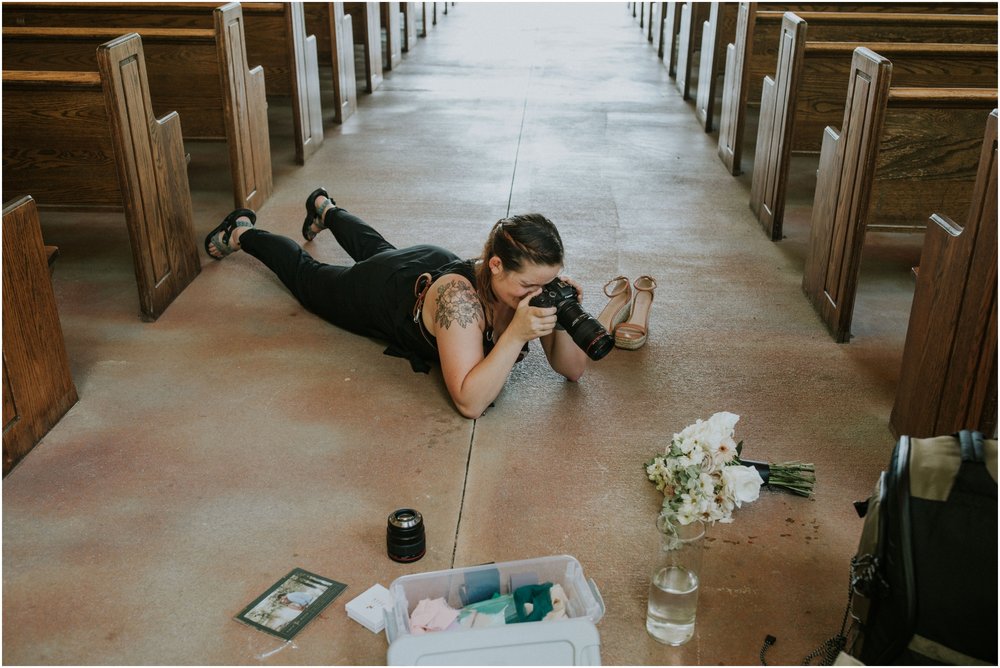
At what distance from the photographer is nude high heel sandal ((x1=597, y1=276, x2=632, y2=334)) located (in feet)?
10.6

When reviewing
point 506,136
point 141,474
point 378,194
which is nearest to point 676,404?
point 141,474

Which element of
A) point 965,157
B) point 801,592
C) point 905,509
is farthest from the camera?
point 965,157

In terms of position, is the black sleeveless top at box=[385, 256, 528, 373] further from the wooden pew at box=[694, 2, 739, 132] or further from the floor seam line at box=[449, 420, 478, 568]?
the wooden pew at box=[694, 2, 739, 132]

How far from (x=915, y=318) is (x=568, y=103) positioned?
4.28 meters

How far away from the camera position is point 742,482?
230 centimetres

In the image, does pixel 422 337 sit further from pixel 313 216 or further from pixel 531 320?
pixel 313 216

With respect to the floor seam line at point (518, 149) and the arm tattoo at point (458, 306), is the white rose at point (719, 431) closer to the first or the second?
the arm tattoo at point (458, 306)

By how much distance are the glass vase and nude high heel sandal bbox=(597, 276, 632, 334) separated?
1.35 m

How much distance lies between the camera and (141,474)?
248 cm

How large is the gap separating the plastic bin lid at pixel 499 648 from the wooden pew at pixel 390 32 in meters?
6.39

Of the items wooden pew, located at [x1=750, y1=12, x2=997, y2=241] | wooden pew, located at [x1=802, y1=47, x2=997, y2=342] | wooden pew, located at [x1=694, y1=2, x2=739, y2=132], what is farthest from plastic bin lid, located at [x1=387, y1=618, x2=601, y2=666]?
wooden pew, located at [x1=694, y1=2, x2=739, y2=132]

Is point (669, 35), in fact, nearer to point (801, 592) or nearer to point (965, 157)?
point (965, 157)

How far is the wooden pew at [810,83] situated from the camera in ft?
13.3

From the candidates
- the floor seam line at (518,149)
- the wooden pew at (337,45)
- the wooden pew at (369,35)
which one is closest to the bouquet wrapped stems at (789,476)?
the floor seam line at (518,149)
